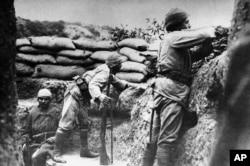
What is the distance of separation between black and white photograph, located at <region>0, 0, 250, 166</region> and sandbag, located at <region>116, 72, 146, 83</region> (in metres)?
0.02

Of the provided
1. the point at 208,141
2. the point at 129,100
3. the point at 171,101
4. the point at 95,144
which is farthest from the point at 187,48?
the point at 95,144

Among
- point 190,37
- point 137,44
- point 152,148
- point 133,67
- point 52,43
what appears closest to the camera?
point 190,37

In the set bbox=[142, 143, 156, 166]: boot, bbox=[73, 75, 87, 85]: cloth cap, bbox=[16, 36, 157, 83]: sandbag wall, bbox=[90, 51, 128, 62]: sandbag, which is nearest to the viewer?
bbox=[142, 143, 156, 166]: boot

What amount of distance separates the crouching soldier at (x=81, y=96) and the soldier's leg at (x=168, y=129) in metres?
0.91

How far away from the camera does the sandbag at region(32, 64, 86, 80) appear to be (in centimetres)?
576

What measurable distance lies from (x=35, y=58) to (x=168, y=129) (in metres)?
2.46

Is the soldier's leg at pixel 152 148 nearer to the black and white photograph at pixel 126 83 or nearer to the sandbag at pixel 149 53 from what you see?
the black and white photograph at pixel 126 83

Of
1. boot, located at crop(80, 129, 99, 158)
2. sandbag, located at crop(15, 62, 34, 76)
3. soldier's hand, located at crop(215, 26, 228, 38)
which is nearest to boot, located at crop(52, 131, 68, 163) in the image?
boot, located at crop(80, 129, 99, 158)

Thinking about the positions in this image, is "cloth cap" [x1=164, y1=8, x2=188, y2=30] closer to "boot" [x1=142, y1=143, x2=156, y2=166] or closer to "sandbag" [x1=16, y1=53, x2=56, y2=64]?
"boot" [x1=142, y1=143, x2=156, y2=166]

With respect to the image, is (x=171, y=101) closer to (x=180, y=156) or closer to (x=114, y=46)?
(x=180, y=156)

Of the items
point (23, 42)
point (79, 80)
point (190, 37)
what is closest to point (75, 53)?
point (23, 42)

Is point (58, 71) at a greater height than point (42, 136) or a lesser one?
greater

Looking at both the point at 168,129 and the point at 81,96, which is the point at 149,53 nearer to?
the point at 81,96

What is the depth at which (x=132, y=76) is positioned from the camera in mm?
5301
